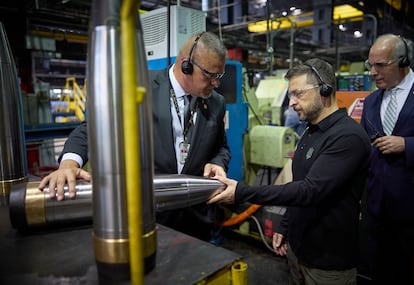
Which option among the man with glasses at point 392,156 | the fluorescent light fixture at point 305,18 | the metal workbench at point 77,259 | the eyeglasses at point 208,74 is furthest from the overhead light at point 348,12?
the metal workbench at point 77,259

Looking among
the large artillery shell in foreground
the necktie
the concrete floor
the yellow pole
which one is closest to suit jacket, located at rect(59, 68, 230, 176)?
the large artillery shell in foreground

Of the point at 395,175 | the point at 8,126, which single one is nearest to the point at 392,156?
the point at 395,175

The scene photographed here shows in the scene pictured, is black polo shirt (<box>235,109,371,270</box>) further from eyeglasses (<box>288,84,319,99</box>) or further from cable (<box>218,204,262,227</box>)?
cable (<box>218,204,262,227</box>)

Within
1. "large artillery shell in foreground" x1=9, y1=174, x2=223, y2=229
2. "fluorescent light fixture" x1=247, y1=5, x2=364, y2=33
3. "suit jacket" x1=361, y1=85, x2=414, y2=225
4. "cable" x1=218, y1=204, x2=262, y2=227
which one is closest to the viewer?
"large artillery shell in foreground" x1=9, y1=174, x2=223, y2=229

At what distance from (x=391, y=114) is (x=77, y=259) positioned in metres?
2.08

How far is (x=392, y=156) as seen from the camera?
1967mm

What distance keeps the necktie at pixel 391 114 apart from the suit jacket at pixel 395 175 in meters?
0.04

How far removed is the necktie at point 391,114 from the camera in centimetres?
204

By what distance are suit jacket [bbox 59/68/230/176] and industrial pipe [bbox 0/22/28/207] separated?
0.58 m

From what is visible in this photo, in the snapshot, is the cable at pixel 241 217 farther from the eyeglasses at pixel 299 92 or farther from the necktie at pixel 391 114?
the eyeglasses at pixel 299 92

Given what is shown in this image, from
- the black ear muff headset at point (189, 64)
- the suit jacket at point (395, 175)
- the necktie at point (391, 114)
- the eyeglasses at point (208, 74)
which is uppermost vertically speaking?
the black ear muff headset at point (189, 64)

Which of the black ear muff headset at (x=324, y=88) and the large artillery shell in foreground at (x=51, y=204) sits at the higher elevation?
the black ear muff headset at (x=324, y=88)

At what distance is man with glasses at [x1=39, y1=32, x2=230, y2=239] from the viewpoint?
147 cm

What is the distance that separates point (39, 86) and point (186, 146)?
4.68 metres
